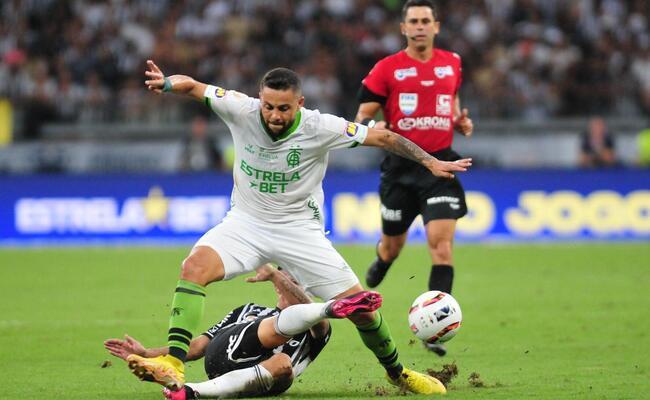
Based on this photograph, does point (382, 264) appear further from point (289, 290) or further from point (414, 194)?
point (289, 290)

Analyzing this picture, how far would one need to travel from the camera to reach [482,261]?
58.4ft

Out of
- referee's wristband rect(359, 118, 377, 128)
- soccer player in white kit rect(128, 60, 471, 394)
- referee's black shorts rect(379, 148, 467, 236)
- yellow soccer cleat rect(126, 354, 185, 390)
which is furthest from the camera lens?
referee's black shorts rect(379, 148, 467, 236)

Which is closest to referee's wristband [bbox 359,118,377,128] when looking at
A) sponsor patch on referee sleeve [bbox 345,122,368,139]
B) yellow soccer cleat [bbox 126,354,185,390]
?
sponsor patch on referee sleeve [bbox 345,122,368,139]

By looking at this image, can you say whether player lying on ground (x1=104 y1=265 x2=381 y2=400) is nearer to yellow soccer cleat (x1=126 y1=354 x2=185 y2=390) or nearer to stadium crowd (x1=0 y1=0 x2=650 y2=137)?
yellow soccer cleat (x1=126 y1=354 x2=185 y2=390)

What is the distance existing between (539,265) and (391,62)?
7.34m

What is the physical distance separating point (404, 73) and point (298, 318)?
389 cm

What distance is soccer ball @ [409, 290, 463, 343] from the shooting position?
776 cm

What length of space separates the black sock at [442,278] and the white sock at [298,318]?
2.60 m

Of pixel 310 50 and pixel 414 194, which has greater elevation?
pixel 414 194

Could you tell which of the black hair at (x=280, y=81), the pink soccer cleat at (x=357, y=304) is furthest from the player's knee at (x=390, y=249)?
the pink soccer cleat at (x=357, y=304)

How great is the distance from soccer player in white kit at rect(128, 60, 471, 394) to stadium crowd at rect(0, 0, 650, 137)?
1555cm

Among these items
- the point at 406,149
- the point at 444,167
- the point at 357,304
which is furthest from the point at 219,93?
the point at 357,304

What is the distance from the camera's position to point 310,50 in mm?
25047

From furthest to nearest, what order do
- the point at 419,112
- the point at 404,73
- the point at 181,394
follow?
the point at 404,73, the point at 419,112, the point at 181,394
